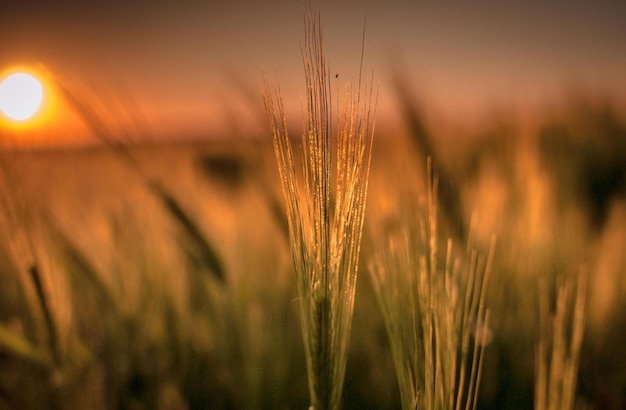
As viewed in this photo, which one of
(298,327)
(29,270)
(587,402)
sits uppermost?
(29,270)

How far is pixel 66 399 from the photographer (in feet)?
2.21

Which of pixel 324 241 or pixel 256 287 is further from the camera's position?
pixel 256 287

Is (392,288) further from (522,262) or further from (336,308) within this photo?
(522,262)

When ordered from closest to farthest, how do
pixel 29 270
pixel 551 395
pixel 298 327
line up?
pixel 551 395 → pixel 29 270 → pixel 298 327

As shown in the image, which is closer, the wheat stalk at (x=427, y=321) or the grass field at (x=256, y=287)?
the wheat stalk at (x=427, y=321)

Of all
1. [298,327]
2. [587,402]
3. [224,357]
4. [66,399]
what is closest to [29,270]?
[66,399]

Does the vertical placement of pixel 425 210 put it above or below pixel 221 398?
above

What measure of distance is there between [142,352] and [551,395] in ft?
2.11

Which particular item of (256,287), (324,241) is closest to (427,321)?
(324,241)

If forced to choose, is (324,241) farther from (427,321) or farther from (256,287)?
(256,287)

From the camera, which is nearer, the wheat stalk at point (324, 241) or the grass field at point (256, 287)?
the wheat stalk at point (324, 241)

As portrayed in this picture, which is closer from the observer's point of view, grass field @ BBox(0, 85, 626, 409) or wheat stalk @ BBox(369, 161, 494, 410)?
wheat stalk @ BBox(369, 161, 494, 410)

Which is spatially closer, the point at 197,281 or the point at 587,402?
the point at 587,402

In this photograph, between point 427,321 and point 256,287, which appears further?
point 256,287
